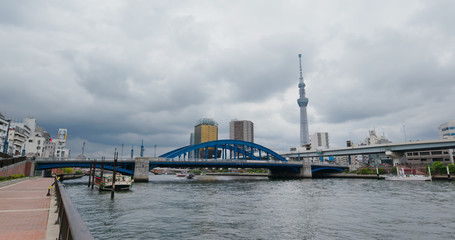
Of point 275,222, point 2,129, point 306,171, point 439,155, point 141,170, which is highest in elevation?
point 2,129

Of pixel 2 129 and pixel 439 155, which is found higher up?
pixel 2 129

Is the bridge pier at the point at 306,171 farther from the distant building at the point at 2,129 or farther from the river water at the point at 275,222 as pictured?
the distant building at the point at 2,129

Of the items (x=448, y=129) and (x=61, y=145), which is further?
(x=61, y=145)

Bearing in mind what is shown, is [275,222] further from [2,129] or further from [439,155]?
[439,155]

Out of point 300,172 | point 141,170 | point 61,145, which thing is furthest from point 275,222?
point 61,145

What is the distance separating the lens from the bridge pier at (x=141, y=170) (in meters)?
69.6

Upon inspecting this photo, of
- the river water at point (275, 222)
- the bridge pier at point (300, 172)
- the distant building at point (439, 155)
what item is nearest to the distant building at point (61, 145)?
the bridge pier at point (300, 172)

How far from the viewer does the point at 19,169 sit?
50750mm

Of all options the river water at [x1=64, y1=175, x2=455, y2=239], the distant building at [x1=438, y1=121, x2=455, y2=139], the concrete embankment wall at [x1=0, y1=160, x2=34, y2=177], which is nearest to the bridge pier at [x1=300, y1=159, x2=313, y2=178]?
the distant building at [x1=438, y1=121, x2=455, y2=139]

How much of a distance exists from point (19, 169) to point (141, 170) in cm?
2671

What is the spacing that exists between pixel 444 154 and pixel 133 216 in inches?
5461

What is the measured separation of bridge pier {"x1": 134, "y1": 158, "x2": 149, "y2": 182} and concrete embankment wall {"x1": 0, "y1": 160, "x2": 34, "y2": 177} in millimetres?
22956

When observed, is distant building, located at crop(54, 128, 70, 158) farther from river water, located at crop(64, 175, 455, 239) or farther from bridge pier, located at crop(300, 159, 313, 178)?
river water, located at crop(64, 175, 455, 239)

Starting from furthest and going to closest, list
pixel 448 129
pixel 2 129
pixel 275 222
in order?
pixel 448 129 → pixel 2 129 → pixel 275 222
